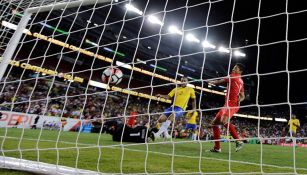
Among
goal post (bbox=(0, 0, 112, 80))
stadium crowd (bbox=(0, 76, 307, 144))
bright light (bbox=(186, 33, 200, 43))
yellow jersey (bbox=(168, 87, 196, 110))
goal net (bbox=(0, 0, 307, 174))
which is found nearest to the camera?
goal post (bbox=(0, 0, 112, 80))

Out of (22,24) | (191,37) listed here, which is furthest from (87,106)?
(22,24)

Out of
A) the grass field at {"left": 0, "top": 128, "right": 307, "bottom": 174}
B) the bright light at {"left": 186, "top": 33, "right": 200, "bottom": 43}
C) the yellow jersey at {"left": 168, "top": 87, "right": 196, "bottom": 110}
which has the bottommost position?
the grass field at {"left": 0, "top": 128, "right": 307, "bottom": 174}

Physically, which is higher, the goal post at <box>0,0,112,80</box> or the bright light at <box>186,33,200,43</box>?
the bright light at <box>186,33,200,43</box>

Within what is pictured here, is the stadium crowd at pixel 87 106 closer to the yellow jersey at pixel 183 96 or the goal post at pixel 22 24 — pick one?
the yellow jersey at pixel 183 96

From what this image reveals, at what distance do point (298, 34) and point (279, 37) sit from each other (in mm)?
1336

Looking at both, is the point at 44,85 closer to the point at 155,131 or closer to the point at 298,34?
the point at 155,131

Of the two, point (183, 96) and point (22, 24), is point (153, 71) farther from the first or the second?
point (22, 24)

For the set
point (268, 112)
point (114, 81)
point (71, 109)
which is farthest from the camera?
point (268, 112)

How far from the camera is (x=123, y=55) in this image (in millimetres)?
24188

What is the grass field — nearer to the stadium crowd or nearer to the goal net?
the goal net

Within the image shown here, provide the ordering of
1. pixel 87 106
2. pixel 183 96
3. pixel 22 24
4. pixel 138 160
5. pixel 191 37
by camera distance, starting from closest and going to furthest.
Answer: pixel 138 160
pixel 22 24
pixel 183 96
pixel 87 106
pixel 191 37

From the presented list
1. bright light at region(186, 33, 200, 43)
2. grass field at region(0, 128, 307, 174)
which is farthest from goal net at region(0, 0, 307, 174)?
grass field at region(0, 128, 307, 174)

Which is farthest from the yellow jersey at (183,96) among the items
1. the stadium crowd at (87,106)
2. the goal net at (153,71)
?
the stadium crowd at (87,106)

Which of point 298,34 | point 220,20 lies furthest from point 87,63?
point 298,34
